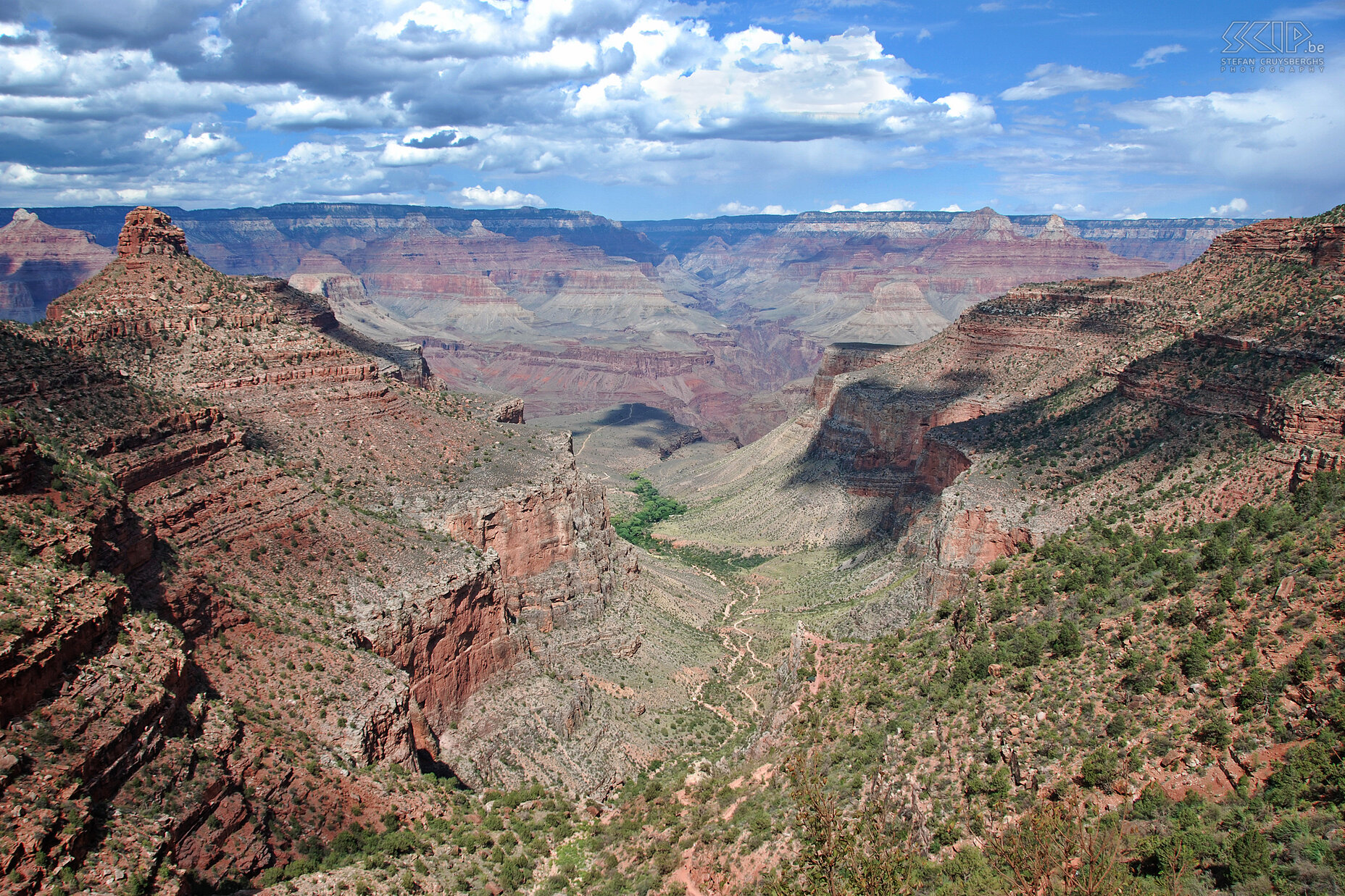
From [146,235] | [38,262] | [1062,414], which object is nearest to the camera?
[146,235]

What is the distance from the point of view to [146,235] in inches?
1971

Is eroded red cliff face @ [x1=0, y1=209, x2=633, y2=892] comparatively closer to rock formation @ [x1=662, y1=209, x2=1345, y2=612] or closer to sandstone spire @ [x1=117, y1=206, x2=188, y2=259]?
sandstone spire @ [x1=117, y1=206, x2=188, y2=259]

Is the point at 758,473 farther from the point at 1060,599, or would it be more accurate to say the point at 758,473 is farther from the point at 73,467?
the point at 73,467

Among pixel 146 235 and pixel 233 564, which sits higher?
pixel 146 235

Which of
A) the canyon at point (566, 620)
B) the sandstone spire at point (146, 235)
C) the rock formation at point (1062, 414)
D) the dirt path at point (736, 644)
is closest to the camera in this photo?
the canyon at point (566, 620)

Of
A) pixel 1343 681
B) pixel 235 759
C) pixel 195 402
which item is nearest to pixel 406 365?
pixel 195 402

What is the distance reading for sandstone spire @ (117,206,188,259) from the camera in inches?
1948

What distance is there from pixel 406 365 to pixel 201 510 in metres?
73.8

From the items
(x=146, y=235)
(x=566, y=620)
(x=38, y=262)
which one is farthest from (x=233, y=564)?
(x=38, y=262)

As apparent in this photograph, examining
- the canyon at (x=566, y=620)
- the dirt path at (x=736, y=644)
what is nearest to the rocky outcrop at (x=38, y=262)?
the canyon at (x=566, y=620)

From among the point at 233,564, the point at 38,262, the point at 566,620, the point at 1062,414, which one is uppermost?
the point at 1062,414

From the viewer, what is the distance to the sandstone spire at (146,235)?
49.5 meters

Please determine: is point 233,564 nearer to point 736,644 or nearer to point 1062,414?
point 736,644

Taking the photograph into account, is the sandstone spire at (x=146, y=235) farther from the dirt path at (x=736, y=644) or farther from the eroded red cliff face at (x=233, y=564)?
the dirt path at (x=736, y=644)
